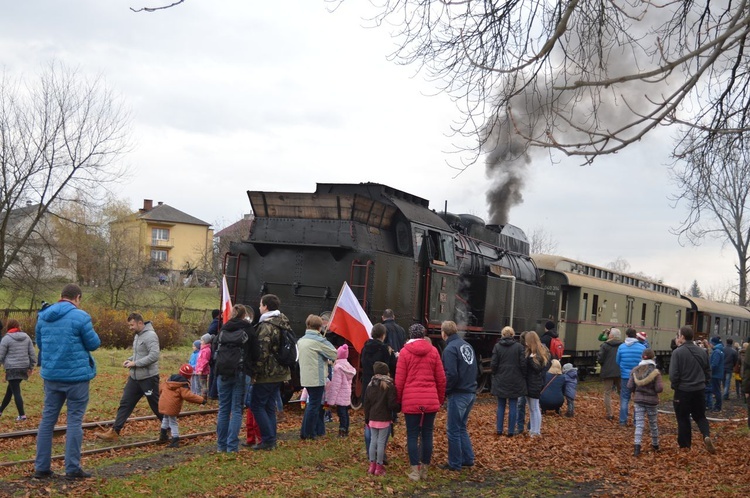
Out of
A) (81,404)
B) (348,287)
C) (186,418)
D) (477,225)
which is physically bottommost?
(186,418)

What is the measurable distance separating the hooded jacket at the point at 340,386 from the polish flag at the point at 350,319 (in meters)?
0.69

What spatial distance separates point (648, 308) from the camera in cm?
3222

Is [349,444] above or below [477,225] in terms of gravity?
below

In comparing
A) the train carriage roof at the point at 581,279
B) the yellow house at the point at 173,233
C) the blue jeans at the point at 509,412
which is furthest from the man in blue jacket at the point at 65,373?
the yellow house at the point at 173,233

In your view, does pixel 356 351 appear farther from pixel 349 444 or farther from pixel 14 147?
pixel 14 147

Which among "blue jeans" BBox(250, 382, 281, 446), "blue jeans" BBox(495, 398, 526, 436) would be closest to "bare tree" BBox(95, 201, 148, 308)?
"blue jeans" BBox(495, 398, 526, 436)

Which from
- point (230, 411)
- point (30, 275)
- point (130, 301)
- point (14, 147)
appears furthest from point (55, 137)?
point (230, 411)

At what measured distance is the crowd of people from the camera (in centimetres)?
815

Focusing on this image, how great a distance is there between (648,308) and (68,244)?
31.1 m

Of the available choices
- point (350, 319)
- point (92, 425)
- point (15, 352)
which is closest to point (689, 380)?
point (350, 319)

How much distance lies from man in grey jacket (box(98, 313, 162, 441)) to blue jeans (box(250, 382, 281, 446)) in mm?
1721

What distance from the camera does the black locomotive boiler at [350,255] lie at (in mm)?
14016

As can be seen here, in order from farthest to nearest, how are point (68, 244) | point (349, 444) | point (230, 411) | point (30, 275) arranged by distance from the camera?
point (68, 244) → point (30, 275) → point (349, 444) → point (230, 411)

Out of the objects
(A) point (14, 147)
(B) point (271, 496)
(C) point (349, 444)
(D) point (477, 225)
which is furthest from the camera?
(A) point (14, 147)
